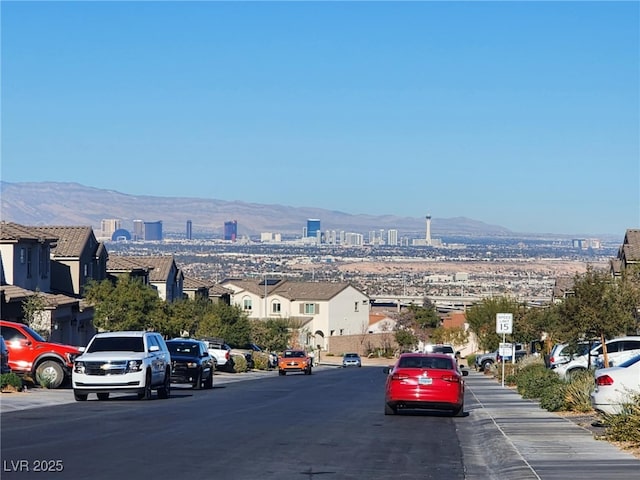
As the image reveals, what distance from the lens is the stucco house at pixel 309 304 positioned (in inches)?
4558

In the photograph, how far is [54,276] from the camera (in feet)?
194

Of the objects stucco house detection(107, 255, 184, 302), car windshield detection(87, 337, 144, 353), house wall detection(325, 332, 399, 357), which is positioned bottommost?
house wall detection(325, 332, 399, 357)

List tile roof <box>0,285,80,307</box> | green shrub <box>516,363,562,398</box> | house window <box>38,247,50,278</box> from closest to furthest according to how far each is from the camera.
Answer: green shrub <box>516,363,562,398</box>, tile roof <box>0,285,80,307</box>, house window <box>38,247,50,278</box>

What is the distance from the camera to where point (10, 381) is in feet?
96.0

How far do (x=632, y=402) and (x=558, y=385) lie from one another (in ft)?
26.8

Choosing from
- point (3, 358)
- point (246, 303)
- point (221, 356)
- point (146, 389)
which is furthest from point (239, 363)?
point (246, 303)

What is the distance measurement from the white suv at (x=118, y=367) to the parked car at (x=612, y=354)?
489 inches

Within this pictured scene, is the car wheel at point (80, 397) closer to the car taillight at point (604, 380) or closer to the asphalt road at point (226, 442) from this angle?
the asphalt road at point (226, 442)

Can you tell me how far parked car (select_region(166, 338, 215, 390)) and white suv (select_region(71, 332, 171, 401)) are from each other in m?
7.17

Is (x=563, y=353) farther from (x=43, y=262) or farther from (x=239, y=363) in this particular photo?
(x=43, y=262)

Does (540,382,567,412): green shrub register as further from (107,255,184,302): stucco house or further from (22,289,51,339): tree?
(107,255,184,302): stucco house

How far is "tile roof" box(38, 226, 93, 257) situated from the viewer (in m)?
59.3

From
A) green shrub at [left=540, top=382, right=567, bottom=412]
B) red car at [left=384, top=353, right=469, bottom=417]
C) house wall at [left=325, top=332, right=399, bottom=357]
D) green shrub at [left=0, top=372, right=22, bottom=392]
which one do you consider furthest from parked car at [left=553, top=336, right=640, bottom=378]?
house wall at [left=325, top=332, right=399, bottom=357]

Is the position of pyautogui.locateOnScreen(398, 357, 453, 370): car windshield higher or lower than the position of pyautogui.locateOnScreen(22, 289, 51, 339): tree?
lower
